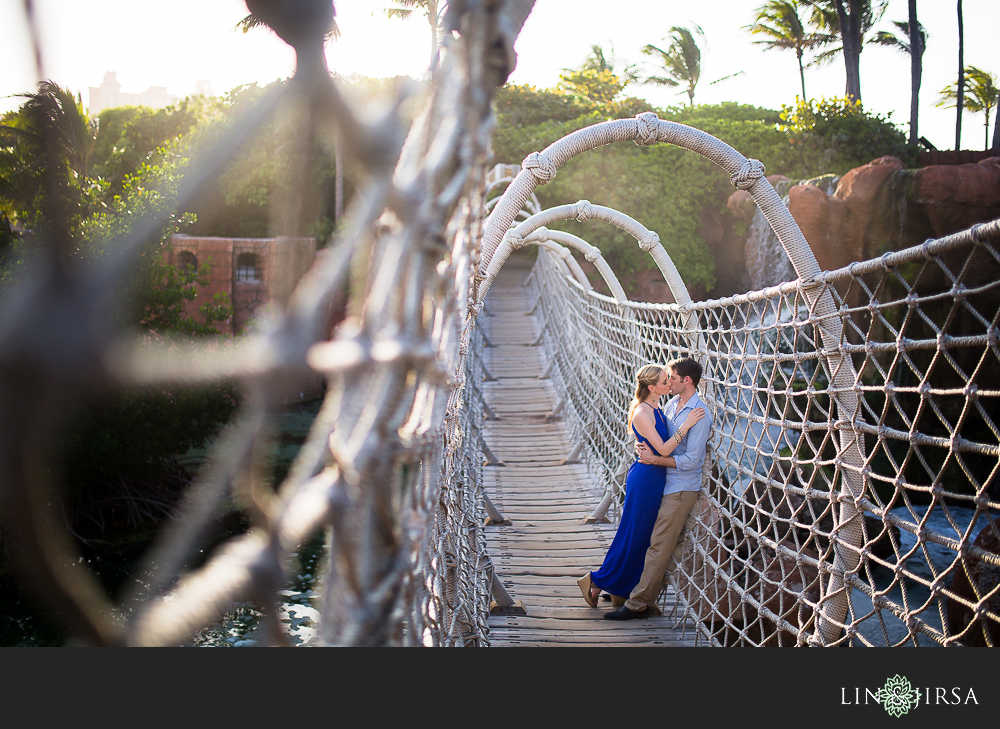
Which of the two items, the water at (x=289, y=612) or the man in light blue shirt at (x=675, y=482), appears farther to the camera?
the water at (x=289, y=612)

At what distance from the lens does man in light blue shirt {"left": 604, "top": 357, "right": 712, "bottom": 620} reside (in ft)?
7.43

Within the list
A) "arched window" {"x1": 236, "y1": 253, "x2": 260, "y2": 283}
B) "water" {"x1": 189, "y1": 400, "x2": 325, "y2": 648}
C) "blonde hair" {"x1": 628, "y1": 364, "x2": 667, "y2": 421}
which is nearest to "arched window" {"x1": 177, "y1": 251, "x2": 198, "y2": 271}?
"arched window" {"x1": 236, "y1": 253, "x2": 260, "y2": 283}

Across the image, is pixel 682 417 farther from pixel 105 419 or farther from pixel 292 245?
pixel 105 419

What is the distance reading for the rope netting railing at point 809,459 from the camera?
1.18m

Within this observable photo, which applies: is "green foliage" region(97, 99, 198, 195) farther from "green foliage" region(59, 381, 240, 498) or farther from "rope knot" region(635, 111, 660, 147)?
"rope knot" region(635, 111, 660, 147)

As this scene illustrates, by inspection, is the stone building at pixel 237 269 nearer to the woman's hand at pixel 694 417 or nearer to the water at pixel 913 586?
the water at pixel 913 586

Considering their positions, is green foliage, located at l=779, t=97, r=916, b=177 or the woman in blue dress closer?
the woman in blue dress

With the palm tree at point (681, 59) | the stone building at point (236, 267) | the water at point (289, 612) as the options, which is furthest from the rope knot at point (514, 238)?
the palm tree at point (681, 59)

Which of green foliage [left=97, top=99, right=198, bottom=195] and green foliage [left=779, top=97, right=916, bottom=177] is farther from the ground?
green foliage [left=97, top=99, right=198, bottom=195]

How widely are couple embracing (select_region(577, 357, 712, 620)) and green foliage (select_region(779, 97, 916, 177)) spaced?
903 cm
